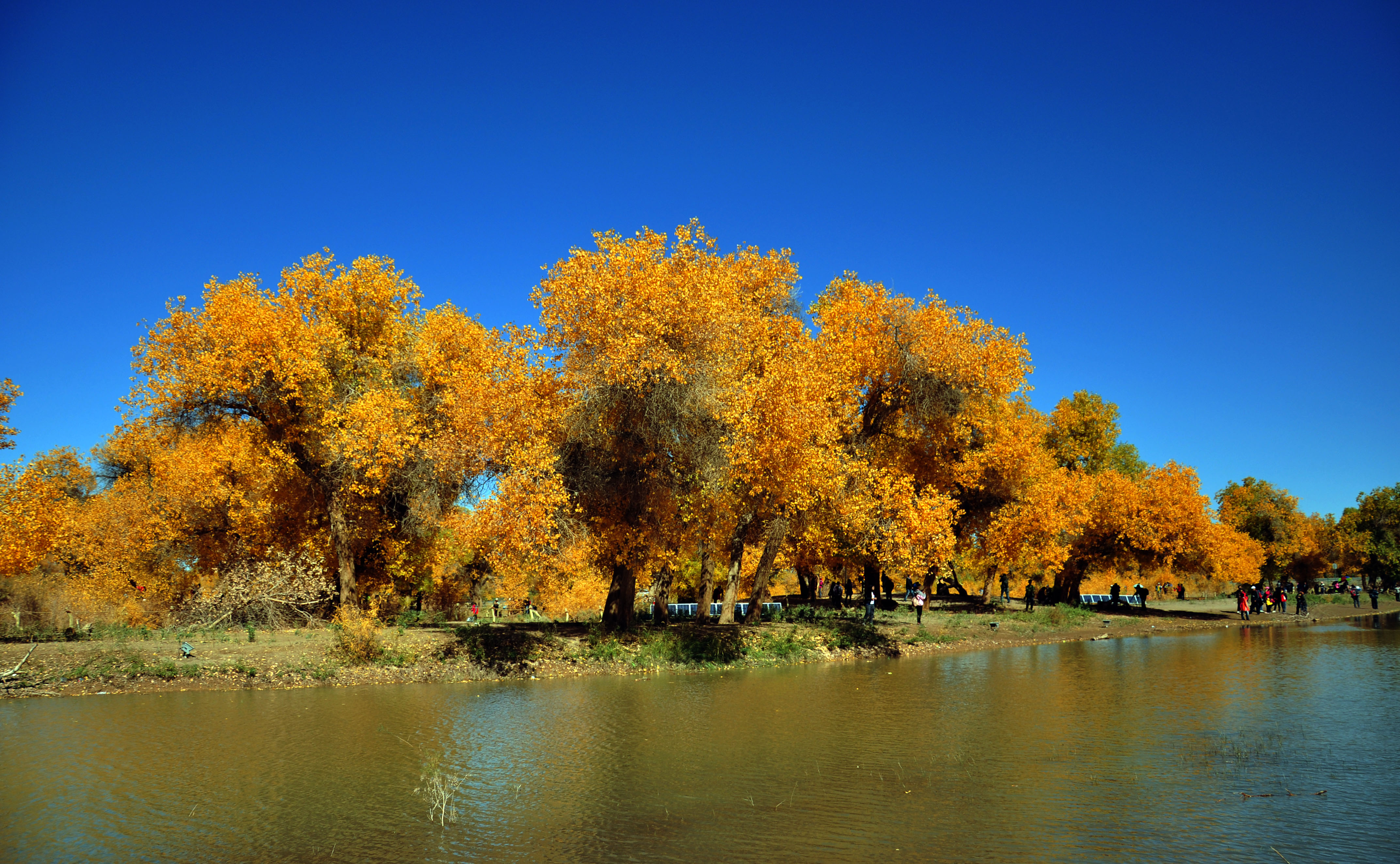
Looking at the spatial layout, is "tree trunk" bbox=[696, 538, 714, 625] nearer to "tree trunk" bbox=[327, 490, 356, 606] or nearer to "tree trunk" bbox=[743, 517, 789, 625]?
"tree trunk" bbox=[743, 517, 789, 625]

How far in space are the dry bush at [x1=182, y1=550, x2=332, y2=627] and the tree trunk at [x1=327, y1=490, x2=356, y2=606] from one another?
57 centimetres

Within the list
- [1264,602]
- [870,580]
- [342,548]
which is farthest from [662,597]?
[1264,602]

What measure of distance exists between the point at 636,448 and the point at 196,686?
491 inches

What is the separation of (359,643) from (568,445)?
758 centimetres

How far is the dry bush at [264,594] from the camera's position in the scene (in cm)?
2619

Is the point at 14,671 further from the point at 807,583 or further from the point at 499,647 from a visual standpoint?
the point at 807,583

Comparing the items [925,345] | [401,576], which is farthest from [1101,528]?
[401,576]

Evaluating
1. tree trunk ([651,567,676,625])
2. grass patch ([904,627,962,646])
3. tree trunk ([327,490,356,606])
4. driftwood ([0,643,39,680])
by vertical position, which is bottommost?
grass patch ([904,627,962,646])

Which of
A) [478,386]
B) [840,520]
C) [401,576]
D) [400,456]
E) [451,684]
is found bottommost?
[451,684]

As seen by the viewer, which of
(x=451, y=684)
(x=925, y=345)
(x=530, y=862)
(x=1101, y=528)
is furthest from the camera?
(x=1101, y=528)

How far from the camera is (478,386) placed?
2273 centimetres

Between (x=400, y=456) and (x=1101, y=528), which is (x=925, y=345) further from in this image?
(x=1101, y=528)

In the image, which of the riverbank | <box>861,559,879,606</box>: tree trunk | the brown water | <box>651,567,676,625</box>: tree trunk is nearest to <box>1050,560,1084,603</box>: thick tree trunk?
<box>861,559,879,606</box>: tree trunk

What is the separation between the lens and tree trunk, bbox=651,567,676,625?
29953 mm
